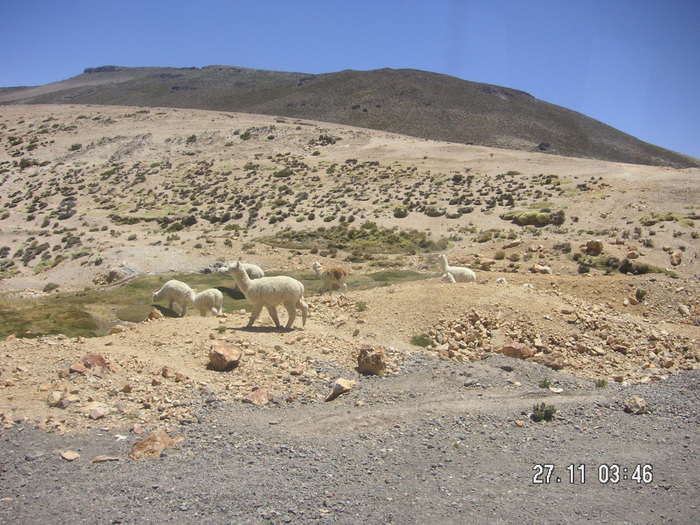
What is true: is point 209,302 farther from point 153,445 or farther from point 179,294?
point 153,445

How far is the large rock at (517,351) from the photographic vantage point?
12.1m

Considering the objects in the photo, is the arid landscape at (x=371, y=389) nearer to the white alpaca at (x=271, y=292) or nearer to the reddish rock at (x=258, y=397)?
the reddish rock at (x=258, y=397)

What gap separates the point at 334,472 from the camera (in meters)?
7.55

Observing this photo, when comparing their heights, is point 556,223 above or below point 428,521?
above

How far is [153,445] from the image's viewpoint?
25.5ft

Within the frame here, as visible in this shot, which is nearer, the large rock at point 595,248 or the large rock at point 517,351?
the large rock at point 517,351

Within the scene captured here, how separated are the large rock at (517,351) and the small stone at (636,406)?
254 centimetres

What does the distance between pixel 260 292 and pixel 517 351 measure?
609 centimetres

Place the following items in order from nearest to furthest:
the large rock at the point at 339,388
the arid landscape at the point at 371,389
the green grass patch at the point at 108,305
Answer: the arid landscape at the point at 371,389 → the large rock at the point at 339,388 → the green grass patch at the point at 108,305

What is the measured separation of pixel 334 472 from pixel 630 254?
73.8 ft

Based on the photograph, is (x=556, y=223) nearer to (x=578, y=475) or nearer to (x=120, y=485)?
(x=578, y=475)

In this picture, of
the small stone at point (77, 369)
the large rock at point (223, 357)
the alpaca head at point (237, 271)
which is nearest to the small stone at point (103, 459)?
the small stone at point (77, 369)

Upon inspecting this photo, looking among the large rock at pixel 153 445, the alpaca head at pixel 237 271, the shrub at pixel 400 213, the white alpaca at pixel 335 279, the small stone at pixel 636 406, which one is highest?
the shrub at pixel 400 213

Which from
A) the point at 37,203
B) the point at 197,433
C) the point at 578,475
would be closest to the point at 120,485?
the point at 197,433
